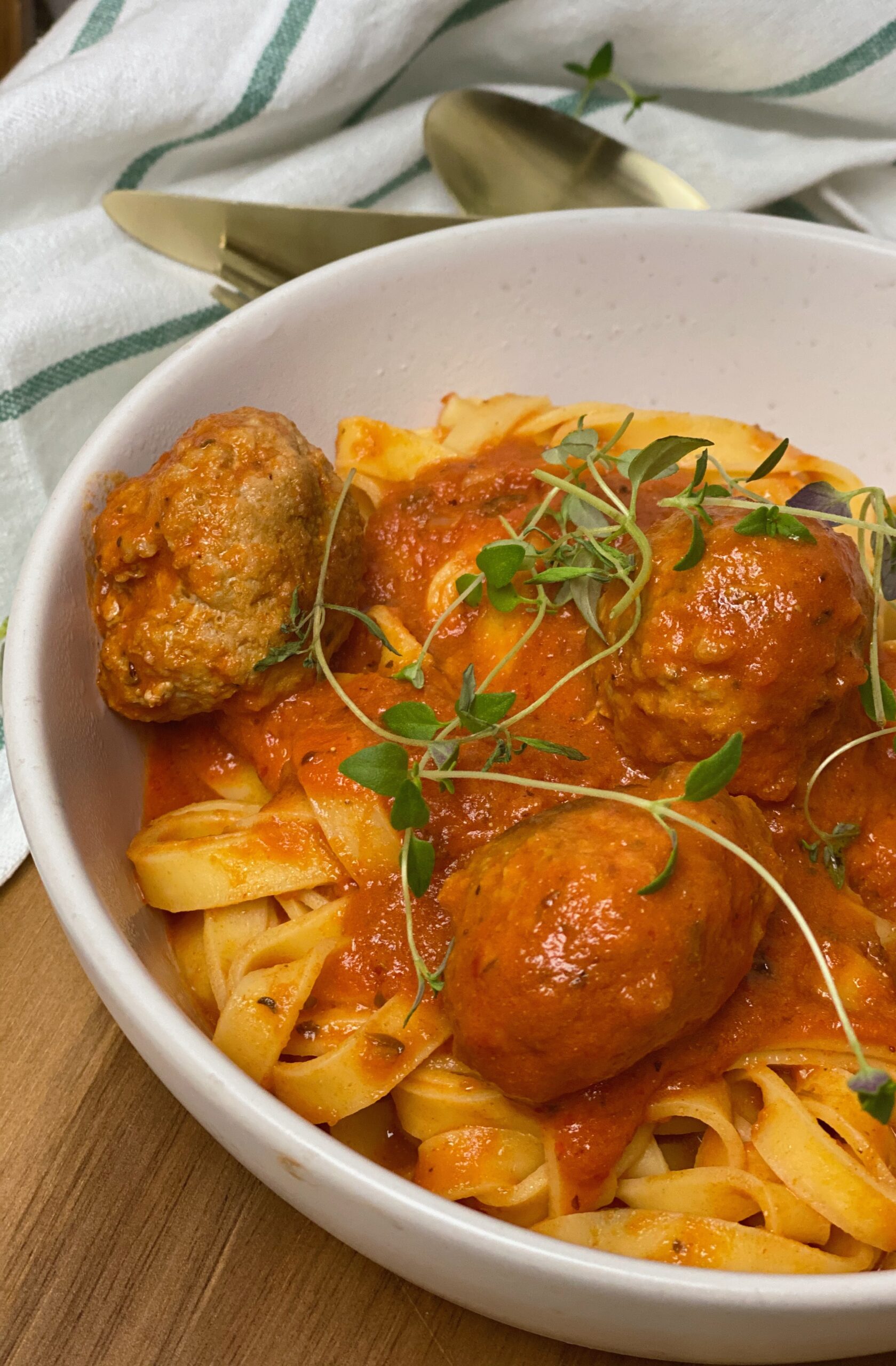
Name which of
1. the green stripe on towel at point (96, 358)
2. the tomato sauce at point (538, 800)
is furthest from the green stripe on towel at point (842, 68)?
the green stripe on towel at point (96, 358)

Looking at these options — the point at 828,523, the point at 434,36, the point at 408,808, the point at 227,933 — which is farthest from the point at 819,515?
the point at 434,36

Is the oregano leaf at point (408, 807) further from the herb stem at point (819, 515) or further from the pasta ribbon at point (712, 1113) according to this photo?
the herb stem at point (819, 515)

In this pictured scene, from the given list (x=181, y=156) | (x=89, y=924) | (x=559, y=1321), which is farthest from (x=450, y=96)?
(x=559, y=1321)

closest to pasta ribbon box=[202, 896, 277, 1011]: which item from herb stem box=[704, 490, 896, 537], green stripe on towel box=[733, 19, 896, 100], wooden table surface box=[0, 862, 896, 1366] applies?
wooden table surface box=[0, 862, 896, 1366]

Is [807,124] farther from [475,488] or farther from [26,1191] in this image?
[26,1191]

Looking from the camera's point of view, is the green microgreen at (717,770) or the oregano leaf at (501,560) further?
the oregano leaf at (501,560)
